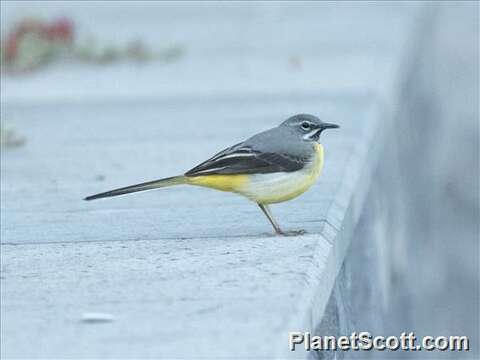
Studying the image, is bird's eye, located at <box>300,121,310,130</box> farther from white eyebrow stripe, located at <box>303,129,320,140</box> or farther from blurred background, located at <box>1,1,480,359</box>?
blurred background, located at <box>1,1,480,359</box>

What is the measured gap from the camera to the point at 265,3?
1677cm

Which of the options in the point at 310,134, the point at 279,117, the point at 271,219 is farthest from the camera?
the point at 279,117

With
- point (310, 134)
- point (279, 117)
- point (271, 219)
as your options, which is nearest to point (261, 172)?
point (271, 219)

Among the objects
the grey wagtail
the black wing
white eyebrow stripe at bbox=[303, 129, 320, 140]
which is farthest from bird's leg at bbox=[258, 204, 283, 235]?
white eyebrow stripe at bbox=[303, 129, 320, 140]

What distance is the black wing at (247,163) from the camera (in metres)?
6.13

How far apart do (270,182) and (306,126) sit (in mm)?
446

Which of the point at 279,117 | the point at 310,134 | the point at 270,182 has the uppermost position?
the point at 310,134

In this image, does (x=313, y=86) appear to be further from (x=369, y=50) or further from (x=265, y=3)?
(x=265, y=3)

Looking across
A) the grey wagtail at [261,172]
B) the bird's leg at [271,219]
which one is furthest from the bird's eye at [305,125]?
the bird's leg at [271,219]

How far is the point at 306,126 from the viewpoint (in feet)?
21.2

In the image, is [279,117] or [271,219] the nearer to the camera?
[271,219]

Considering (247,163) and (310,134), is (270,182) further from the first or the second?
(310,134)

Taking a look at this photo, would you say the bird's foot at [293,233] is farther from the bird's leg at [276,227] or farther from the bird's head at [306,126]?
the bird's head at [306,126]

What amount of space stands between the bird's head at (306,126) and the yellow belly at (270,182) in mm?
274
